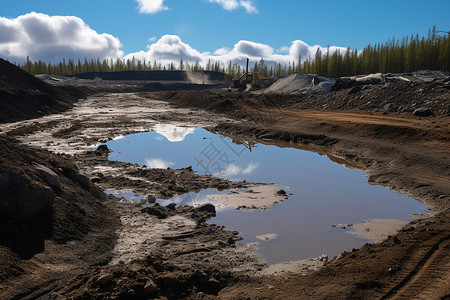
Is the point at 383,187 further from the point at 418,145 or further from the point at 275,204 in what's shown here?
A: the point at 418,145

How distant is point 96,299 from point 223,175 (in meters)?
7.18

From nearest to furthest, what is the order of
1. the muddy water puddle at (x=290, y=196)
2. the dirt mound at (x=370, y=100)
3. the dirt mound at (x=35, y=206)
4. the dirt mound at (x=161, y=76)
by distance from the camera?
the dirt mound at (x=35, y=206) < the muddy water puddle at (x=290, y=196) < the dirt mound at (x=370, y=100) < the dirt mound at (x=161, y=76)

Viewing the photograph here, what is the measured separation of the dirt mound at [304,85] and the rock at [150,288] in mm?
34889

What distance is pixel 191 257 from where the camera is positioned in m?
5.48

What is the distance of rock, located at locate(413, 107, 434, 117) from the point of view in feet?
63.1

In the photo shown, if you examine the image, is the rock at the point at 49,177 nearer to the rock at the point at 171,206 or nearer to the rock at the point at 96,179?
the rock at the point at 171,206

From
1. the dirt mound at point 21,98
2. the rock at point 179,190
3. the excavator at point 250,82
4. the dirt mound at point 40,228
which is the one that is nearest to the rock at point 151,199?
the rock at point 179,190

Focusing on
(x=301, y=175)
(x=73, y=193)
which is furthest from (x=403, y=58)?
(x=73, y=193)

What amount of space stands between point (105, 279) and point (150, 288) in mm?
471

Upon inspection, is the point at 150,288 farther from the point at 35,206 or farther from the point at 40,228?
the point at 35,206

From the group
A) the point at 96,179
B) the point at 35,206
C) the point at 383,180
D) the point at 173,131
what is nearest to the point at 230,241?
the point at 35,206

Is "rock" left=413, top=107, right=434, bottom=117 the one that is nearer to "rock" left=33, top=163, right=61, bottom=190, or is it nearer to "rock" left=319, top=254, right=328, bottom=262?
"rock" left=319, top=254, right=328, bottom=262

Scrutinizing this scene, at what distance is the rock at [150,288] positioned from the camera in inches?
152

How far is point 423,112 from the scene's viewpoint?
19.3 m
